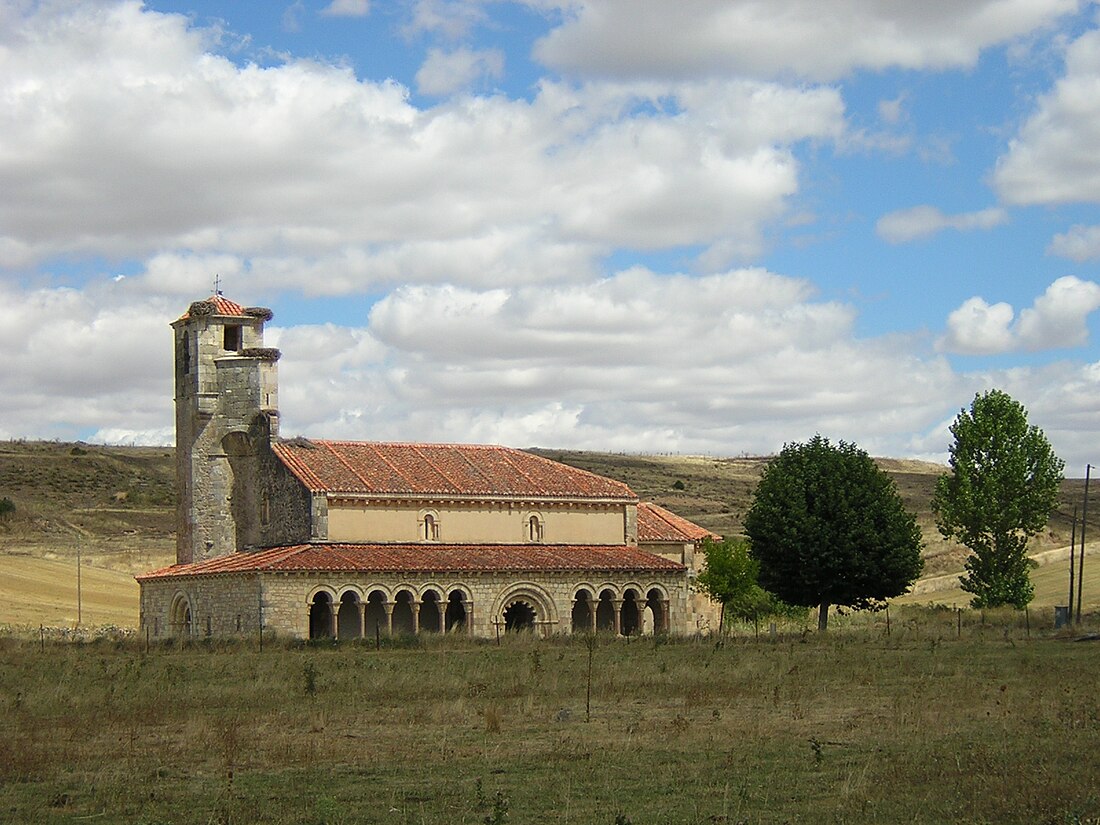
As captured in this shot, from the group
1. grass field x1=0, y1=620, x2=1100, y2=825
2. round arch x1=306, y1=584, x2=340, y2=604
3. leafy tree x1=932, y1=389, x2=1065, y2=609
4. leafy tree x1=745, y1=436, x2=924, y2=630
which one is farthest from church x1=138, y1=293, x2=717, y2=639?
grass field x1=0, y1=620, x2=1100, y2=825

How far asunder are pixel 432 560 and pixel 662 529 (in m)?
14.8

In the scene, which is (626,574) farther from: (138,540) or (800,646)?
(138,540)

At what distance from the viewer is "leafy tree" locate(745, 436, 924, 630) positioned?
55094 mm

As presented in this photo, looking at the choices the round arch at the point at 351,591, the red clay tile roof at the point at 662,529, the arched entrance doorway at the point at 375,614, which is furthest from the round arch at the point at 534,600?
the red clay tile roof at the point at 662,529

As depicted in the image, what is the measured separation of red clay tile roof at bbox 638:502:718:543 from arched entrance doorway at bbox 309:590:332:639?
15955 millimetres

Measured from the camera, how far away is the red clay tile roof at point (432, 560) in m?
52.8

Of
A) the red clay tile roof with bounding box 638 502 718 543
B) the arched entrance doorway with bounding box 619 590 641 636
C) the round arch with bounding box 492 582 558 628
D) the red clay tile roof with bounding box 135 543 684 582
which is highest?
the red clay tile roof with bounding box 638 502 718 543

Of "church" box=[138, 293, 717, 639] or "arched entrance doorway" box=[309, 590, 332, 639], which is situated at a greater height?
"church" box=[138, 293, 717, 639]

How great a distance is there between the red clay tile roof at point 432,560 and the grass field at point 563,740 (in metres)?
16.0

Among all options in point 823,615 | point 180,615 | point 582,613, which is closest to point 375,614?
point 180,615

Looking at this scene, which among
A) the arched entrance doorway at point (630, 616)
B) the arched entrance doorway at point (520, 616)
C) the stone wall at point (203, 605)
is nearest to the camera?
the stone wall at point (203, 605)

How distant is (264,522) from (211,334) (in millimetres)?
8122

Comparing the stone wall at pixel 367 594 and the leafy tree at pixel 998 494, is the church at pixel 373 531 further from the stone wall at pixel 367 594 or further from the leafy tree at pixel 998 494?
the leafy tree at pixel 998 494

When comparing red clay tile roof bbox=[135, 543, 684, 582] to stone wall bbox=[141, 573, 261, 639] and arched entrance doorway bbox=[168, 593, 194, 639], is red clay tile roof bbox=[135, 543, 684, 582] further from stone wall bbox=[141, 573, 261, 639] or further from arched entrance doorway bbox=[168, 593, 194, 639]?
arched entrance doorway bbox=[168, 593, 194, 639]
